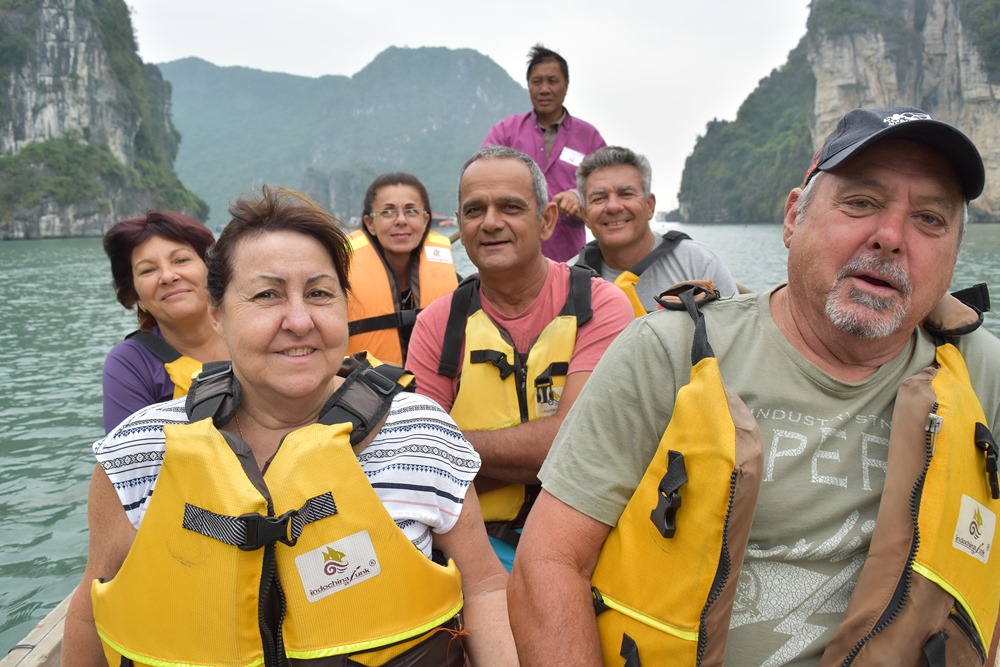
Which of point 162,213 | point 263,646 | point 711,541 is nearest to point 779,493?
point 711,541

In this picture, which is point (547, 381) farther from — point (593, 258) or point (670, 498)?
point (593, 258)

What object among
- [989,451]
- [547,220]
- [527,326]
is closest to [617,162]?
[547,220]

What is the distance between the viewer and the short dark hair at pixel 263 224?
1.99 m

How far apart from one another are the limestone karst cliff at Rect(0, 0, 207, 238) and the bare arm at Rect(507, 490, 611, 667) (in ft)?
245

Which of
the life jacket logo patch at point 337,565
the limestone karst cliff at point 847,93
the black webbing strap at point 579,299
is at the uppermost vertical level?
the limestone karst cliff at point 847,93

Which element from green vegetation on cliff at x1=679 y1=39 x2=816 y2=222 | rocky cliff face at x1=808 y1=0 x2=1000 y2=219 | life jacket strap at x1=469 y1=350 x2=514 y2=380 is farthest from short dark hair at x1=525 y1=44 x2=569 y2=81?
green vegetation on cliff at x1=679 y1=39 x2=816 y2=222

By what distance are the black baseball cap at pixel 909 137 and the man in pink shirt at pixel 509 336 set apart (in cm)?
128

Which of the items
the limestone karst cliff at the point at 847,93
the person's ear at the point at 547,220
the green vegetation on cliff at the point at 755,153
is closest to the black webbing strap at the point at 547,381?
the person's ear at the point at 547,220

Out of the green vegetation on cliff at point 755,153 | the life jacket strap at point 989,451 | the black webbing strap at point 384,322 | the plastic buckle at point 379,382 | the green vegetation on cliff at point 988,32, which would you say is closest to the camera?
the life jacket strap at point 989,451

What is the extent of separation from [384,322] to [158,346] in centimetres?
157

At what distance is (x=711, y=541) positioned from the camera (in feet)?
5.03

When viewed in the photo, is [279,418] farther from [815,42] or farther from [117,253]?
[815,42]

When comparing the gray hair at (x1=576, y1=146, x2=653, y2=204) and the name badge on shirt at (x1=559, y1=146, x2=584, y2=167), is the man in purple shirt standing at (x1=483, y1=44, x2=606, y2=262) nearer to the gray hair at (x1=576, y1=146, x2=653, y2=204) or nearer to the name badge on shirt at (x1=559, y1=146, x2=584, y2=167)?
the name badge on shirt at (x1=559, y1=146, x2=584, y2=167)

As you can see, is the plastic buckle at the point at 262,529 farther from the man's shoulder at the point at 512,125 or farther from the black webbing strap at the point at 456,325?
the man's shoulder at the point at 512,125
